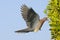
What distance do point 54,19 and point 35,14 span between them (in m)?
1.35

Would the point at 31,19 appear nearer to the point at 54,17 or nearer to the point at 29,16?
→ the point at 29,16

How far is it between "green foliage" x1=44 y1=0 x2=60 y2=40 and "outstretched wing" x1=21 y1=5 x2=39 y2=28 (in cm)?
132

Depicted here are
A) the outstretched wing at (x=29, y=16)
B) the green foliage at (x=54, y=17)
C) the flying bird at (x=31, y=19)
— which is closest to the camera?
the flying bird at (x=31, y=19)

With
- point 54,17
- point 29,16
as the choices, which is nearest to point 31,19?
point 29,16

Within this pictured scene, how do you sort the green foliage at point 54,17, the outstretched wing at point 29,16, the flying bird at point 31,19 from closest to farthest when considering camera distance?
the flying bird at point 31,19, the outstretched wing at point 29,16, the green foliage at point 54,17

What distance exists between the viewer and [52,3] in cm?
1430

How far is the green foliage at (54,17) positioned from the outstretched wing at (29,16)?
1.32m

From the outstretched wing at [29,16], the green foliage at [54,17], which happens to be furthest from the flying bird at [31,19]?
the green foliage at [54,17]

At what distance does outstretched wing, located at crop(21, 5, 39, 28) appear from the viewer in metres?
12.5

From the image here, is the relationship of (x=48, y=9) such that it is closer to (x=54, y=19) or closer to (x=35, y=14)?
(x=54, y=19)

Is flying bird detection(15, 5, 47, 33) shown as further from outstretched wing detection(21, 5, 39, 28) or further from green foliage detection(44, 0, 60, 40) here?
green foliage detection(44, 0, 60, 40)

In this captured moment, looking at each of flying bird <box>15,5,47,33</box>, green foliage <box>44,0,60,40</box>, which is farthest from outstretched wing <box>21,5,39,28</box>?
green foliage <box>44,0,60,40</box>

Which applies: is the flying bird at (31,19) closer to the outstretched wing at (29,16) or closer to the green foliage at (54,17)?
the outstretched wing at (29,16)

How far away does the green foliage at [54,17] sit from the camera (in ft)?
44.5
